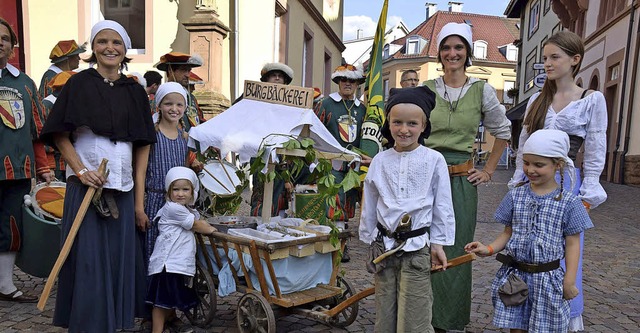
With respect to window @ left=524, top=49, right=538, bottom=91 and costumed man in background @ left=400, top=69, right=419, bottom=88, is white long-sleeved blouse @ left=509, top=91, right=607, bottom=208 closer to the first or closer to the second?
costumed man in background @ left=400, top=69, right=419, bottom=88

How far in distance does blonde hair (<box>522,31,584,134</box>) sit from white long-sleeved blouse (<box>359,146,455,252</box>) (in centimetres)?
82

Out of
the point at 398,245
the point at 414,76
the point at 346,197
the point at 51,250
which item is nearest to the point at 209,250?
the point at 51,250

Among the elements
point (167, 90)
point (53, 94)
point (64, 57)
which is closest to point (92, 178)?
point (167, 90)

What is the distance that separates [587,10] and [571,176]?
18.4 metres

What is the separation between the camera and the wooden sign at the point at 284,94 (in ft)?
11.1

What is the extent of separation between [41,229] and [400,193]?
276 cm

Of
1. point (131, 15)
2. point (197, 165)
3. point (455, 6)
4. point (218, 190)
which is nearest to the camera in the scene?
point (197, 165)

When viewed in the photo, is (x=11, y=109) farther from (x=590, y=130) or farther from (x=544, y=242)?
(x=590, y=130)

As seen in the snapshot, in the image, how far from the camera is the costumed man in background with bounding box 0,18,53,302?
3.56 m

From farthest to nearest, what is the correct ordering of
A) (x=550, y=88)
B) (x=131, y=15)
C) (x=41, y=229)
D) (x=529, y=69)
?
(x=529, y=69)
(x=131, y=15)
(x=41, y=229)
(x=550, y=88)

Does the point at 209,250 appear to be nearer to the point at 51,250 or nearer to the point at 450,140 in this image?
the point at 51,250

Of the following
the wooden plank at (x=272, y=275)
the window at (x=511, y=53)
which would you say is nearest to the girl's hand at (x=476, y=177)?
the wooden plank at (x=272, y=275)

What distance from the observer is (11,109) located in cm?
358

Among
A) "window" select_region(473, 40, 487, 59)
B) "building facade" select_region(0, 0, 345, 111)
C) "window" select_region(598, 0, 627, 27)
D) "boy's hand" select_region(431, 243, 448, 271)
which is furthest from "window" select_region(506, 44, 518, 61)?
"boy's hand" select_region(431, 243, 448, 271)
